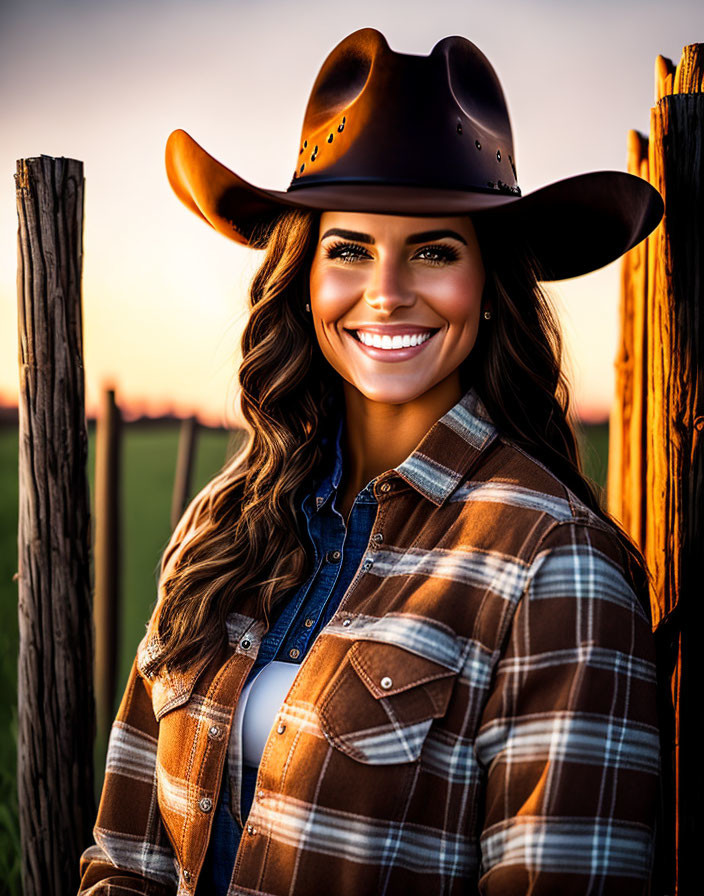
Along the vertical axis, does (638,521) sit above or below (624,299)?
below

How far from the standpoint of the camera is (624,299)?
3.10 m

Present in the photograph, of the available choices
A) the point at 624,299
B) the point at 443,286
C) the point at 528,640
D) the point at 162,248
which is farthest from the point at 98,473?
the point at 528,640

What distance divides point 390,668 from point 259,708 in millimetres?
323

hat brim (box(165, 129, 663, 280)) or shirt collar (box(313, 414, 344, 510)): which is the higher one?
hat brim (box(165, 129, 663, 280))

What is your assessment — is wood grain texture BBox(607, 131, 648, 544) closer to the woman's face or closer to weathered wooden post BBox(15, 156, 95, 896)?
the woman's face

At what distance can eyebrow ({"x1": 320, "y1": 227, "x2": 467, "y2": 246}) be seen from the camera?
1.92 m

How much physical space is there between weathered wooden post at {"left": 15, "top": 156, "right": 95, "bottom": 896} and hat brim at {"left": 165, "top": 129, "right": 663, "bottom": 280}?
35 centimetres

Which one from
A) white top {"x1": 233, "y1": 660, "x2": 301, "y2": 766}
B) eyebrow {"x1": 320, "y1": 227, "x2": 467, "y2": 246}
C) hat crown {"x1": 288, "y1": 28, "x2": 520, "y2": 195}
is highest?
hat crown {"x1": 288, "y1": 28, "x2": 520, "y2": 195}

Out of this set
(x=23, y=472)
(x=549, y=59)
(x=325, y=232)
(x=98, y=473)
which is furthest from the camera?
(x=98, y=473)

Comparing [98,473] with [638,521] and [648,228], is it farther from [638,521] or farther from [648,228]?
[648,228]

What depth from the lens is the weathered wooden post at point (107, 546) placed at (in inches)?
175

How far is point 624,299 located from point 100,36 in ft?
8.84

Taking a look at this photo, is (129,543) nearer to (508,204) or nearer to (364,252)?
(364,252)

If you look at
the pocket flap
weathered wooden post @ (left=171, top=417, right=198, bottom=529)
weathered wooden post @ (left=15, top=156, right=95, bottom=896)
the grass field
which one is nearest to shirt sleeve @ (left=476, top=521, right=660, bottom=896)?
the pocket flap
